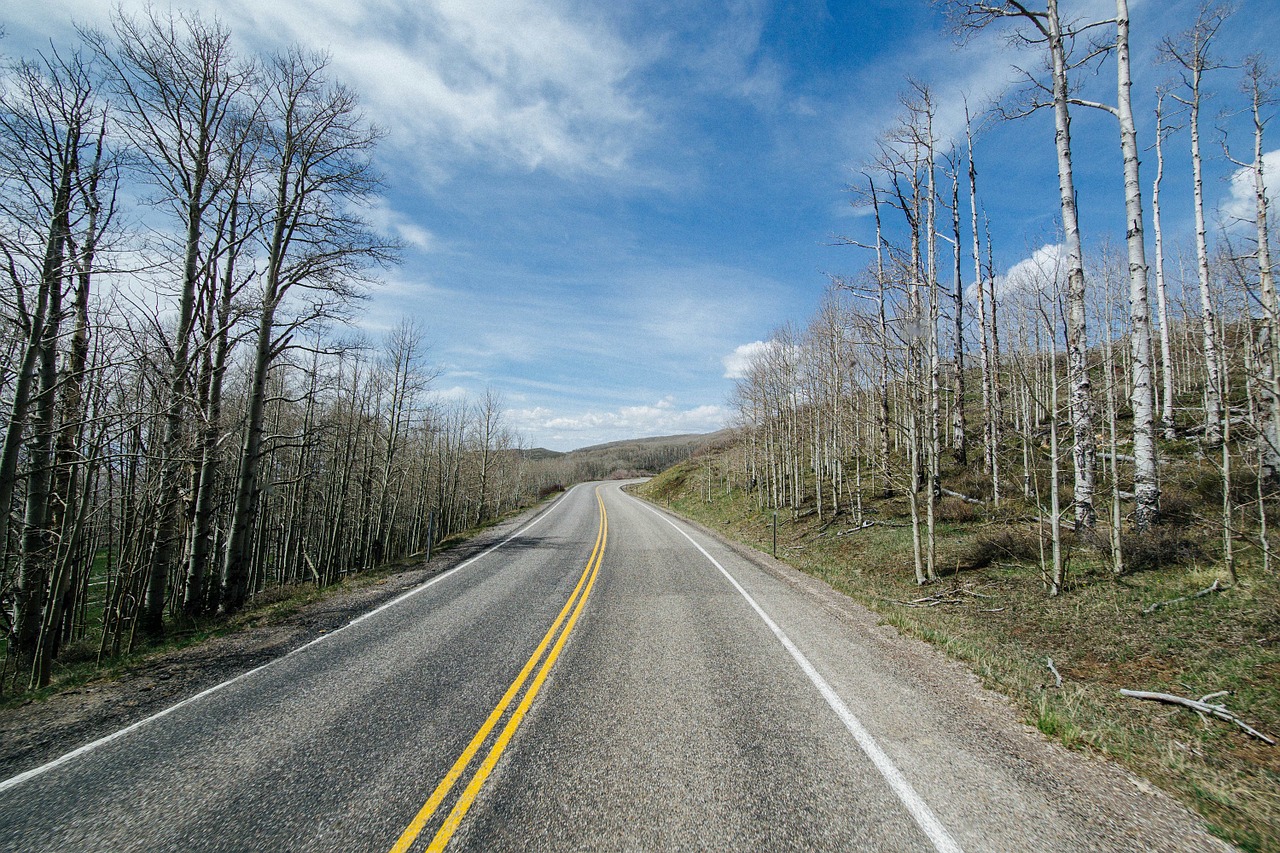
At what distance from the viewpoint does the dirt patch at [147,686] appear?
4.38m

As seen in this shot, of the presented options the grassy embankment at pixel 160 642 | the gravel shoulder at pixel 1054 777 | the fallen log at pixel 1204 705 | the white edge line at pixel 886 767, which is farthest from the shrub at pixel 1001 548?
the grassy embankment at pixel 160 642

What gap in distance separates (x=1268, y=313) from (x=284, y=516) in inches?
1453

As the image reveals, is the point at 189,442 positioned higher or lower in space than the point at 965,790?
higher

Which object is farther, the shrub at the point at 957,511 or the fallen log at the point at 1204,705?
the shrub at the point at 957,511

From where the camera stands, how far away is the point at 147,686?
5.62 m

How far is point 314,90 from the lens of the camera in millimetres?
11203

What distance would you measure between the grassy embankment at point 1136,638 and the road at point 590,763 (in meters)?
0.39

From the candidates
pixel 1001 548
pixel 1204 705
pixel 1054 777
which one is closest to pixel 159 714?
pixel 1054 777

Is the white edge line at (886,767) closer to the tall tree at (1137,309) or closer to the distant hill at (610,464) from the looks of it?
the tall tree at (1137,309)

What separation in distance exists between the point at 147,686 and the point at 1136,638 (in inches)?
454

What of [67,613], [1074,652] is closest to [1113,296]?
[1074,652]

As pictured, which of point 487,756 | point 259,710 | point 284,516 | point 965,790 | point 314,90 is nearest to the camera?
point 965,790

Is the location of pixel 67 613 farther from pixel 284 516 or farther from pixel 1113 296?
pixel 1113 296

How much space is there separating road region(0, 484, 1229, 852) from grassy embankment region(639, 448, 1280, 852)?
0.39 metres
